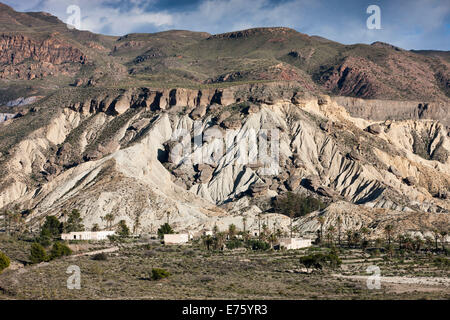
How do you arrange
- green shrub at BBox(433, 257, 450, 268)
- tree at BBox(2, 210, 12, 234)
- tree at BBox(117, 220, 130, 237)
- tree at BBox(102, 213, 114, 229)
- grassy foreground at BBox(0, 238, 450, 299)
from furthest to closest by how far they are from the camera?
tree at BBox(102, 213, 114, 229)
tree at BBox(2, 210, 12, 234)
tree at BBox(117, 220, 130, 237)
green shrub at BBox(433, 257, 450, 268)
grassy foreground at BBox(0, 238, 450, 299)

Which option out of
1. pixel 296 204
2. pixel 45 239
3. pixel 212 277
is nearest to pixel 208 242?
pixel 45 239

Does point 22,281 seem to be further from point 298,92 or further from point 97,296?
point 298,92

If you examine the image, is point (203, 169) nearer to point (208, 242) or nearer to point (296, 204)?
point (296, 204)

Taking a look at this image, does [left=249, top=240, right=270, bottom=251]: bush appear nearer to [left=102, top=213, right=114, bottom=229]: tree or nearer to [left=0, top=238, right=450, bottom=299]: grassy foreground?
[left=0, top=238, right=450, bottom=299]: grassy foreground

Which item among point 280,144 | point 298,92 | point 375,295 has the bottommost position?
point 375,295

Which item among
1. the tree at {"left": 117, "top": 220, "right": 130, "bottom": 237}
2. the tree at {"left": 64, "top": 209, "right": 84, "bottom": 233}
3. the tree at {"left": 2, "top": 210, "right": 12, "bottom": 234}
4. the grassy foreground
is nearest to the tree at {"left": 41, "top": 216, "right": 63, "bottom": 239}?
the tree at {"left": 64, "top": 209, "right": 84, "bottom": 233}
